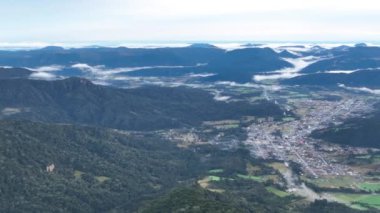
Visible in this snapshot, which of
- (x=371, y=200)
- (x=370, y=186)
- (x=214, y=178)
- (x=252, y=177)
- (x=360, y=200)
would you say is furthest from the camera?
(x=252, y=177)

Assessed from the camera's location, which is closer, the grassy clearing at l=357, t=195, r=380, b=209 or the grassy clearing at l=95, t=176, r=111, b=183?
the grassy clearing at l=357, t=195, r=380, b=209

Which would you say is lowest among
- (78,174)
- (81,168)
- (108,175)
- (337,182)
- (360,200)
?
(337,182)

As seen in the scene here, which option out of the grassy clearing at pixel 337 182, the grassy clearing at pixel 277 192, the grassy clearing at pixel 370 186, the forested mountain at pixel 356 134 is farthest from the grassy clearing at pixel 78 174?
the forested mountain at pixel 356 134

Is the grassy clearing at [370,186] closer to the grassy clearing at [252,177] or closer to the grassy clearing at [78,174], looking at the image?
the grassy clearing at [252,177]

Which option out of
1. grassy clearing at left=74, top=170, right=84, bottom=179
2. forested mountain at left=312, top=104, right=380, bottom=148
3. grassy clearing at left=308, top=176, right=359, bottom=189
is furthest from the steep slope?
forested mountain at left=312, top=104, right=380, bottom=148

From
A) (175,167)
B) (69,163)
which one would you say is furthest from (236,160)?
(69,163)

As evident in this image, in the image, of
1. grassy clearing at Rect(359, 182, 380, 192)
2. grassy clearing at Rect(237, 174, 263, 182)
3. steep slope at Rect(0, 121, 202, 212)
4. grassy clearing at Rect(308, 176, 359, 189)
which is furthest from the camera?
grassy clearing at Rect(237, 174, 263, 182)

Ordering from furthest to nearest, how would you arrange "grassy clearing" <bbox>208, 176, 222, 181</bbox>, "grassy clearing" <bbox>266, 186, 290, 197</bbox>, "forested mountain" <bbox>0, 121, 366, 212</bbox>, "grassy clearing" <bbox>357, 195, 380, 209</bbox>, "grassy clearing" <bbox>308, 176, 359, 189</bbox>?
"grassy clearing" <bbox>208, 176, 222, 181</bbox> < "grassy clearing" <bbox>308, 176, 359, 189</bbox> < "grassy clearing" <bbox>266, 186, 290, 197</bbox> < "grassy clearing" <bbox>357, 195, 380, 209</bbox> < "forested mountain" <bbox>0, 121, 366, 212</bbox>

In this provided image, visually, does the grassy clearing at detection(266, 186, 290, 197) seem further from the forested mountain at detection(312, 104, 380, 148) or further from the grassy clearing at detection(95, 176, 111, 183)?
the forested mountain at detection(312, 104, 380, 148)

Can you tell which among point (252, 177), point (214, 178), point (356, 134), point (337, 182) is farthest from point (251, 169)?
point (356, 134)

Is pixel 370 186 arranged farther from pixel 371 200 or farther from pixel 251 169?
pixel 251 169

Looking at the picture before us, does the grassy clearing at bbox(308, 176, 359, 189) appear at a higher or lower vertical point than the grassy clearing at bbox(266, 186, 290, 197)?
lower
